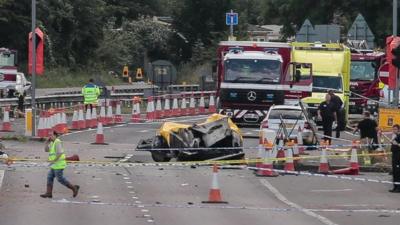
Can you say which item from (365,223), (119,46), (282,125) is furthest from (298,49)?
(119,46)

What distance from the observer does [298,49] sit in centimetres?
3906

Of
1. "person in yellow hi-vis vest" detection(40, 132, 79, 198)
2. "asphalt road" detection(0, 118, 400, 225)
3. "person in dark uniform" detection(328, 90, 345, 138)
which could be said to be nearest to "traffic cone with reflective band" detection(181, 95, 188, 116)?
"person in dark uniform" detection(328, 90, 345, 138)

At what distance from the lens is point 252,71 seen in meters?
34.6

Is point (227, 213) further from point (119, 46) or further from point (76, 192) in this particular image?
point (119, 46)

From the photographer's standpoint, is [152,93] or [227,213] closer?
[227,213]

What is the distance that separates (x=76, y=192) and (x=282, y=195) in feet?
14.0

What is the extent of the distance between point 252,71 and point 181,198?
16.3 meters

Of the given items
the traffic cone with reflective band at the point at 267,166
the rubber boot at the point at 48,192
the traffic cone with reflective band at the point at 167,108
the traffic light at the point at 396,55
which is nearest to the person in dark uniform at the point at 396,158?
the traffic light at the point at 396,55

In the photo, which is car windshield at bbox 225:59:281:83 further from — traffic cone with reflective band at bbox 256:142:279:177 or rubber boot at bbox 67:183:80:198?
rubber boot at bbox 67:183:80:198

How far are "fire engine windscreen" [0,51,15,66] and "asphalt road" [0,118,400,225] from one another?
3283 cm

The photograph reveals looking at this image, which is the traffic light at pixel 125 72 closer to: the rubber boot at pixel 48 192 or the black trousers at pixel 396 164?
the black trousers at pixel 396 164

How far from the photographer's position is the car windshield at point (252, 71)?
113 ft

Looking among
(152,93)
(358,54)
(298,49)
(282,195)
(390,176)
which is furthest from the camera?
(152,93)

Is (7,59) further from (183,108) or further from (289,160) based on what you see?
(289,160)
